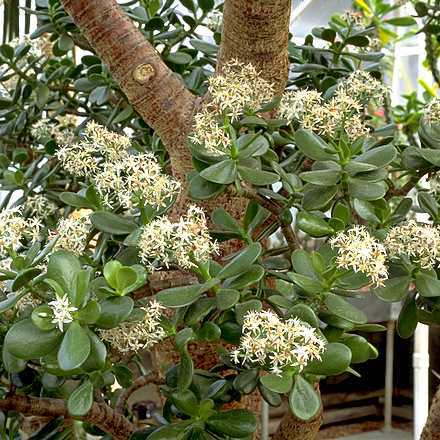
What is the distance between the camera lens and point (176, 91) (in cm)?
76

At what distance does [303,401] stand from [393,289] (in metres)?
0.12

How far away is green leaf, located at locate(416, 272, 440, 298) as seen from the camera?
1.85 feet

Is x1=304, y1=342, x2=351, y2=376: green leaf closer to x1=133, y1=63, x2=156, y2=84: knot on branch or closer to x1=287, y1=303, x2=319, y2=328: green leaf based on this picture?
x1=287, y1=303, x2=319, y2=328: green leaf

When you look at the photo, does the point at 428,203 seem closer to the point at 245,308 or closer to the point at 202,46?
the point at 245,308

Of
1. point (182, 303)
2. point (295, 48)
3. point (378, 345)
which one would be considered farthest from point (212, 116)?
point (378, 345)

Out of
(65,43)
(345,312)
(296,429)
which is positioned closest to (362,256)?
(345,312)

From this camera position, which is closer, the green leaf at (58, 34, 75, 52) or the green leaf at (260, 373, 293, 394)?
the green leaf at (260, 373, 293, 394)

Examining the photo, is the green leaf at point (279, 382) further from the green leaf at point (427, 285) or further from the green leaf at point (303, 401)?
the green leaf at point (427, 285)

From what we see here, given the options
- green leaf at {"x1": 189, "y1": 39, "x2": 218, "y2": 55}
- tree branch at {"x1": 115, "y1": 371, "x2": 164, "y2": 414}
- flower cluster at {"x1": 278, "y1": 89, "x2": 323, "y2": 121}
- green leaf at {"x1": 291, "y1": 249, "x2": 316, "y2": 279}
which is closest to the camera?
green leaf at {"x1": 291, "y1": 249, "x2": 316, "y2": 279}

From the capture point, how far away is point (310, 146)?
60cm

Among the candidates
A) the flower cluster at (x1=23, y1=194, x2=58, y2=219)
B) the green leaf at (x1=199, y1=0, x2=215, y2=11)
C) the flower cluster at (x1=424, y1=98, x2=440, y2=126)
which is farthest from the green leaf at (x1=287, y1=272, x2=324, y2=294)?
the green leaf at (x1=199, y1=0, x2=215, y2=11)

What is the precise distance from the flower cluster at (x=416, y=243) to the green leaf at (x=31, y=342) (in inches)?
10.0

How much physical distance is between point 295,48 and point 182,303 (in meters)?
0.53

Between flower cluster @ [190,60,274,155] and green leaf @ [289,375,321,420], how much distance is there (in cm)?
18
